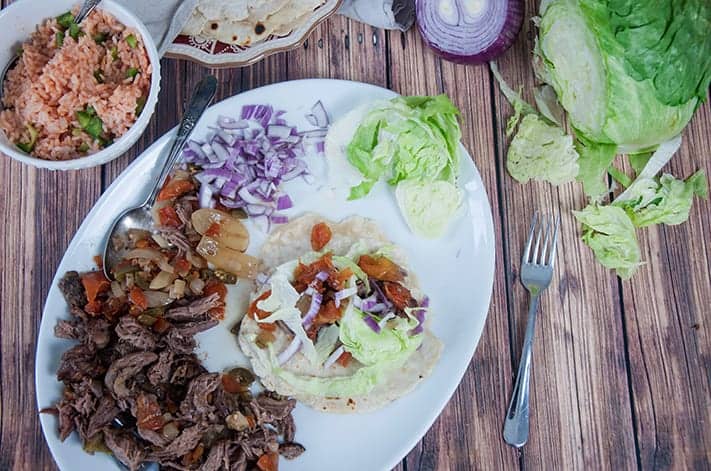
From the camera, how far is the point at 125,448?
3371 millimetres

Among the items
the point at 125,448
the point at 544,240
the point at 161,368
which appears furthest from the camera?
the point at 544,240

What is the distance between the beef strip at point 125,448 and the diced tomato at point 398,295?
54.9 inches

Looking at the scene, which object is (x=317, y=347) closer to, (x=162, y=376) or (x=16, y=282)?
(x=162, y=376)

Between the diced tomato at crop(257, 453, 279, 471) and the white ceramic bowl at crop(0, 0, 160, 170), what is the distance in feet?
5.37

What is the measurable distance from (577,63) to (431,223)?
3.56 ft

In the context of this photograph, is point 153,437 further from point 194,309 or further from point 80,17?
point 80,17

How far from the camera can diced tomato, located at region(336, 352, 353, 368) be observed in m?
3.64

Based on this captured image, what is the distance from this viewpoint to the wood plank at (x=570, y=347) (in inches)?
150

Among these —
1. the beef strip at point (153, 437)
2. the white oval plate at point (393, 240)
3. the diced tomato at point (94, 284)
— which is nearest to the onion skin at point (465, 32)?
the white oval plate at point (393, 240)

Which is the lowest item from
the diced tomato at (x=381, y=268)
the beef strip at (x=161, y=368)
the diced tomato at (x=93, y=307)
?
the beef strip at (x=161, y=368)

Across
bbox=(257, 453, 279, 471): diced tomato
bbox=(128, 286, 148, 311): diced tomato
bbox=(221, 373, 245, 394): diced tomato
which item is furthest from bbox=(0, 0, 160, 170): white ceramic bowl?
bbox=(257, 453, 279, 471): diced tomato

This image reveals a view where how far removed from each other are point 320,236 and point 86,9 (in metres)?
1.56

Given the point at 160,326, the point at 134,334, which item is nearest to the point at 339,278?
the point at 160,326

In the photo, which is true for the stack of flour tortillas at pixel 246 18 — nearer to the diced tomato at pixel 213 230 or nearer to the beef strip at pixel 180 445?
the diced tomato at pixel 213 230
